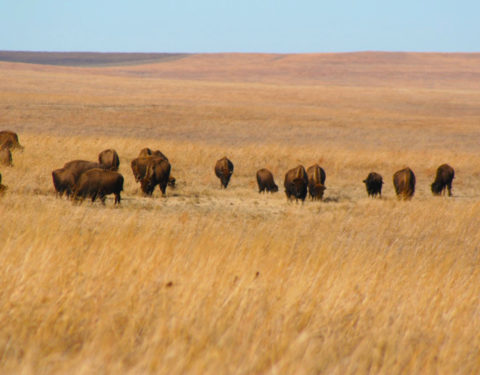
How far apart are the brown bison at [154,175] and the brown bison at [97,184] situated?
92.3 inches

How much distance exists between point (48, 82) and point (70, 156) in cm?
5338

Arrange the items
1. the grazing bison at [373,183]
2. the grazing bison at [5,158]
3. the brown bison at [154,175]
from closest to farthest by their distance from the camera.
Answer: the brown bison at [154,175], the grazing bison at [373,183], the grazing bison at [5,158]

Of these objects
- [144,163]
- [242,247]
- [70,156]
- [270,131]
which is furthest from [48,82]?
[242,247]

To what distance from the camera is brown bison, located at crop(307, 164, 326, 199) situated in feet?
Result: 52.5

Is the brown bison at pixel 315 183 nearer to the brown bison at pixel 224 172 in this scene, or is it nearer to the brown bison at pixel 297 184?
the brown bison at pixel 297 184

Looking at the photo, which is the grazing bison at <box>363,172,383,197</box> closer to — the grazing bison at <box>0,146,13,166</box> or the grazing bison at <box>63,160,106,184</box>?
the grazing bison at <box>63,160,106,184</box>

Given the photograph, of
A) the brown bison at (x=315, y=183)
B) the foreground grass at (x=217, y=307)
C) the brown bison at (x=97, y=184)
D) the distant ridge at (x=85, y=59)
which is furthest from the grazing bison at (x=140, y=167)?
the distant ridge at (x=85, y=59)

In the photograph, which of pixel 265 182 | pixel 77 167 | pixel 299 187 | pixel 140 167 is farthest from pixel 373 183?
pixel 77 167

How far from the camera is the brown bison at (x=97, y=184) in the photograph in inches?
501

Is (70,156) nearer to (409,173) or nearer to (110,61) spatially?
(409,173)

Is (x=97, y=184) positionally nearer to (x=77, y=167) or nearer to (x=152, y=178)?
(x=77, y=167)

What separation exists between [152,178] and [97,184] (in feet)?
8.87

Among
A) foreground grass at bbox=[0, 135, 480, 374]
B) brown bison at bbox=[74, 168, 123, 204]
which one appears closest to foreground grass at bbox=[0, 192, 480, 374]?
foreground grass at bbox=[0, 135, 480, 374]

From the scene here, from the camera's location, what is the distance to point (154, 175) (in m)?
15.4
